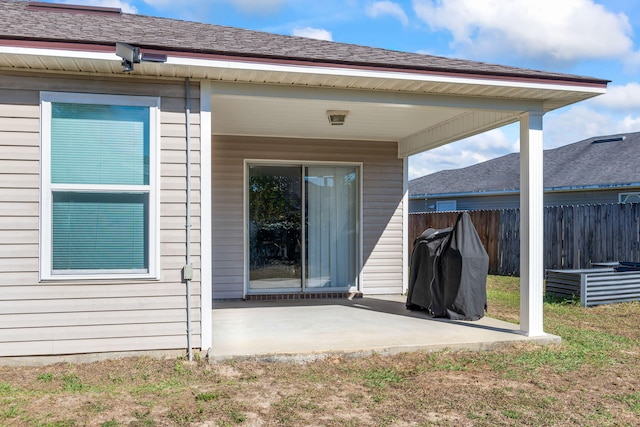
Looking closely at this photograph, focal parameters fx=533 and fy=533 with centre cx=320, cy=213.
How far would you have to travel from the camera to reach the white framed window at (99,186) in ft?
15.2

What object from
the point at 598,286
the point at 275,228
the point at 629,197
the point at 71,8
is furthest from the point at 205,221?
the point at 629,197

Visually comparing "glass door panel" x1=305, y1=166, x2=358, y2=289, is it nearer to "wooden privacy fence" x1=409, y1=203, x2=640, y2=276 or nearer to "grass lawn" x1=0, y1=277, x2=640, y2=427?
"grass lawn" x1=0, y1=277, x2=640, y2=427

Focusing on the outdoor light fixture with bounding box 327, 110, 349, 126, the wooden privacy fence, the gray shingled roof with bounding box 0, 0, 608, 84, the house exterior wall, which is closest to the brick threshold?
the outdoor light fixture with bounding box 327, 110, 349, 126

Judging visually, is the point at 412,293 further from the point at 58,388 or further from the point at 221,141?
the point at 58,388

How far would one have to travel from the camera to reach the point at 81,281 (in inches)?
185

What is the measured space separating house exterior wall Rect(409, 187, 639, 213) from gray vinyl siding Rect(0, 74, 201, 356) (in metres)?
14.5

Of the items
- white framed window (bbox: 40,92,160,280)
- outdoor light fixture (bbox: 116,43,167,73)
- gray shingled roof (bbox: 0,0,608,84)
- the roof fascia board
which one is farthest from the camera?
white framed window (bbox: 40,92,160,280)

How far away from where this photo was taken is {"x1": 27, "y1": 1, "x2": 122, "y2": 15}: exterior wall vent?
669 centimetres

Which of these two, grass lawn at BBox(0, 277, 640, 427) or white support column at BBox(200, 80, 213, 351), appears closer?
grass lawn at BBox(0, 277, 640, 427)

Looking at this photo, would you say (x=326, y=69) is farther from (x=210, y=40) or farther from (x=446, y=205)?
(x=446, y=205)

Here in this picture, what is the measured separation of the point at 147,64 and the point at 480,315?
15.2 feet

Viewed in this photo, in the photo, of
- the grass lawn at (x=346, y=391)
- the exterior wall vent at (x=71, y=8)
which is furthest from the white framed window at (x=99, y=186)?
the exterior wall vent at (x=71, y=8)

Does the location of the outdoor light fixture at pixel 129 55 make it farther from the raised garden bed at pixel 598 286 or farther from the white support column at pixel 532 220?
the raised garden bed at pixel 598 286

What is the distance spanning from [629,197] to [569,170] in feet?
9.06
